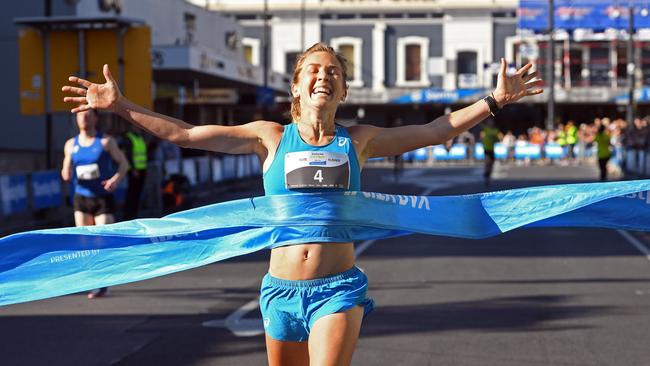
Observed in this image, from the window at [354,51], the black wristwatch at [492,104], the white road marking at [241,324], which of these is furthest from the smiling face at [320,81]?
the window at [354,51]

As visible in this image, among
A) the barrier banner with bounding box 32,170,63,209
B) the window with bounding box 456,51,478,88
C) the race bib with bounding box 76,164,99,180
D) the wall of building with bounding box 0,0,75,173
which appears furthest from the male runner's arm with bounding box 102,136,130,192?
the window with bounding box 456,51,478,88

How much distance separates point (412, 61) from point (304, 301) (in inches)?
2547

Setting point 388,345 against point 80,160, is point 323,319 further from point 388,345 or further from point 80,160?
point 80,160

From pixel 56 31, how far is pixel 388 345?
52.7ft

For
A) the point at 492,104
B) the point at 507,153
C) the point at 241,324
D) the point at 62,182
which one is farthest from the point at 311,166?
the point at 507,153

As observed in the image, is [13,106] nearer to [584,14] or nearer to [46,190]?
[46,190]

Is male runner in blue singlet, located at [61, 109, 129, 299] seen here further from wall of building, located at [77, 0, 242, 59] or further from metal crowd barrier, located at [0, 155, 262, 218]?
wall of building, located at [77, 0, 242, 59]

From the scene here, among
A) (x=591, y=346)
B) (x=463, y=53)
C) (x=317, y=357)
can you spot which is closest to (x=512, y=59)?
(x=463, y=53)

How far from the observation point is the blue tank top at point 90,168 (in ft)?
39.5

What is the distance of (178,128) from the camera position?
5.38m

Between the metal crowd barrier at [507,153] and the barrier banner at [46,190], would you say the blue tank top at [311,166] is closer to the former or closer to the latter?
the barrier banner at [46,190]

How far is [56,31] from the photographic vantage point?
23.5 meters

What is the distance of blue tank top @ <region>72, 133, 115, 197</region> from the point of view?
39.5ft

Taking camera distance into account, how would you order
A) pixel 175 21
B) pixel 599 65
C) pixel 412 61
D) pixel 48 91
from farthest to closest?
1. pixel 412 61
2. pixel 599 65
3. pixel 175 21
4. pixel 48 91
